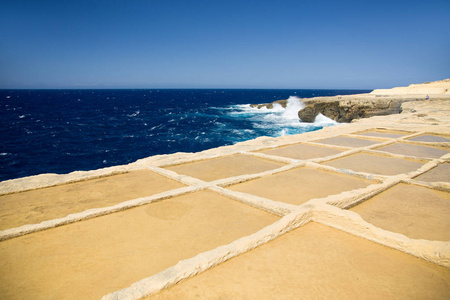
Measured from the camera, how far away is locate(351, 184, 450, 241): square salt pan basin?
3271mm

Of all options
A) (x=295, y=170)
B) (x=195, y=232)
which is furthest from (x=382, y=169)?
(x=195, y=232)

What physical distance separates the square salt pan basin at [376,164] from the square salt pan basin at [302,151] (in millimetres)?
621

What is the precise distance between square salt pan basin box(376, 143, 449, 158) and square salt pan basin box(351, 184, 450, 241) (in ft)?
9.04

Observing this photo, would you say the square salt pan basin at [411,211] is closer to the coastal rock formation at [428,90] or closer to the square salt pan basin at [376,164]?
the square salt pan basin at [376,164]

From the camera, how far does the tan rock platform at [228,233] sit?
2336 mm

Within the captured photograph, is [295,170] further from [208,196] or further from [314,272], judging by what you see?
[314,272]

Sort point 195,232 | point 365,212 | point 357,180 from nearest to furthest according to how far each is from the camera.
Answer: point 195,232 → point 365,212 → point 357,180

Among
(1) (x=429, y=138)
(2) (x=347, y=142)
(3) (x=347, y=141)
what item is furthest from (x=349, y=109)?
(2) (x=347, y=142)

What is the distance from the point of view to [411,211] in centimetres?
376

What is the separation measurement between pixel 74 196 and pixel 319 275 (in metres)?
3.81

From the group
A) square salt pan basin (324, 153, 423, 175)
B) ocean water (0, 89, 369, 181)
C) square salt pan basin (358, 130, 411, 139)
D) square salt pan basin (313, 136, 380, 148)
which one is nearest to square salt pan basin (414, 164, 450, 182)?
square salt pan basin (324, 153, 423, 175)

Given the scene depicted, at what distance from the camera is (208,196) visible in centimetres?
433

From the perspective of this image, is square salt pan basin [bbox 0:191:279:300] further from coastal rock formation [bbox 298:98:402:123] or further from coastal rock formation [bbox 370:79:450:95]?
coastal rock formation [bbox 370:79:450:95]

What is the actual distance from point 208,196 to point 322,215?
1.75 m
